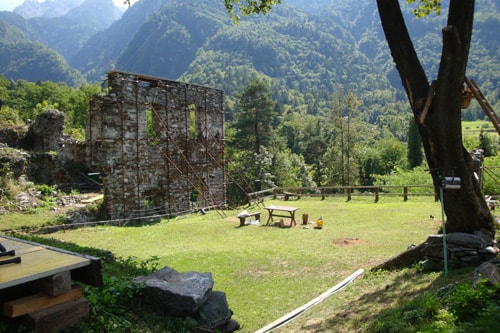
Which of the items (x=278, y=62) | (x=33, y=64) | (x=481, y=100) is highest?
(x=278, y=62)

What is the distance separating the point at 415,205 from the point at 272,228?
750cm

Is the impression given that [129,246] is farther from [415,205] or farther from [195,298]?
[415,205]

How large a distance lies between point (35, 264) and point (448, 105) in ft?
22.2

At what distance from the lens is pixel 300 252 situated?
10.5 metres

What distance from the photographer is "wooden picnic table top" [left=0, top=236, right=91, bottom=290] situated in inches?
121

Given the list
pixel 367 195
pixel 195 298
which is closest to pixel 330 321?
pixel 195 298

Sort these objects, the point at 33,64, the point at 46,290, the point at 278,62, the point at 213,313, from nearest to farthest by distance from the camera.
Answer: the point at 46,290 → the point at 213,313 → the point at 33,64 → the point at 278,62

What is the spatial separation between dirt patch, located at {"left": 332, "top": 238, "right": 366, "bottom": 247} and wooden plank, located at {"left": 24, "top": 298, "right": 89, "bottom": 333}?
848 cm

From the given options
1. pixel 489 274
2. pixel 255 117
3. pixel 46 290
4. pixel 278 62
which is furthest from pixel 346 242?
pixel 278 62

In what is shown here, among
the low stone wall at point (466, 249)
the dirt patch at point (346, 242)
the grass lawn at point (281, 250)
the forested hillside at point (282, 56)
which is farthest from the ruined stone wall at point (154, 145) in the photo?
the forested hillside at point (282, 56)

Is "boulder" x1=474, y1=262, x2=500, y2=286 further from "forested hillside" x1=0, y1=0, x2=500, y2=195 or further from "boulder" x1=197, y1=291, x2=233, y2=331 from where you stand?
"forested hillside" x1=0, y1=0, x2=500, y2=195

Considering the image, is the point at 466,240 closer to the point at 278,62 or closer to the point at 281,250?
the point at 281,250

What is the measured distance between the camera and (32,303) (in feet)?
11.1

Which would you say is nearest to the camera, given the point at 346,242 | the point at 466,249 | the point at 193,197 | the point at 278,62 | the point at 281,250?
the point at 466,249
